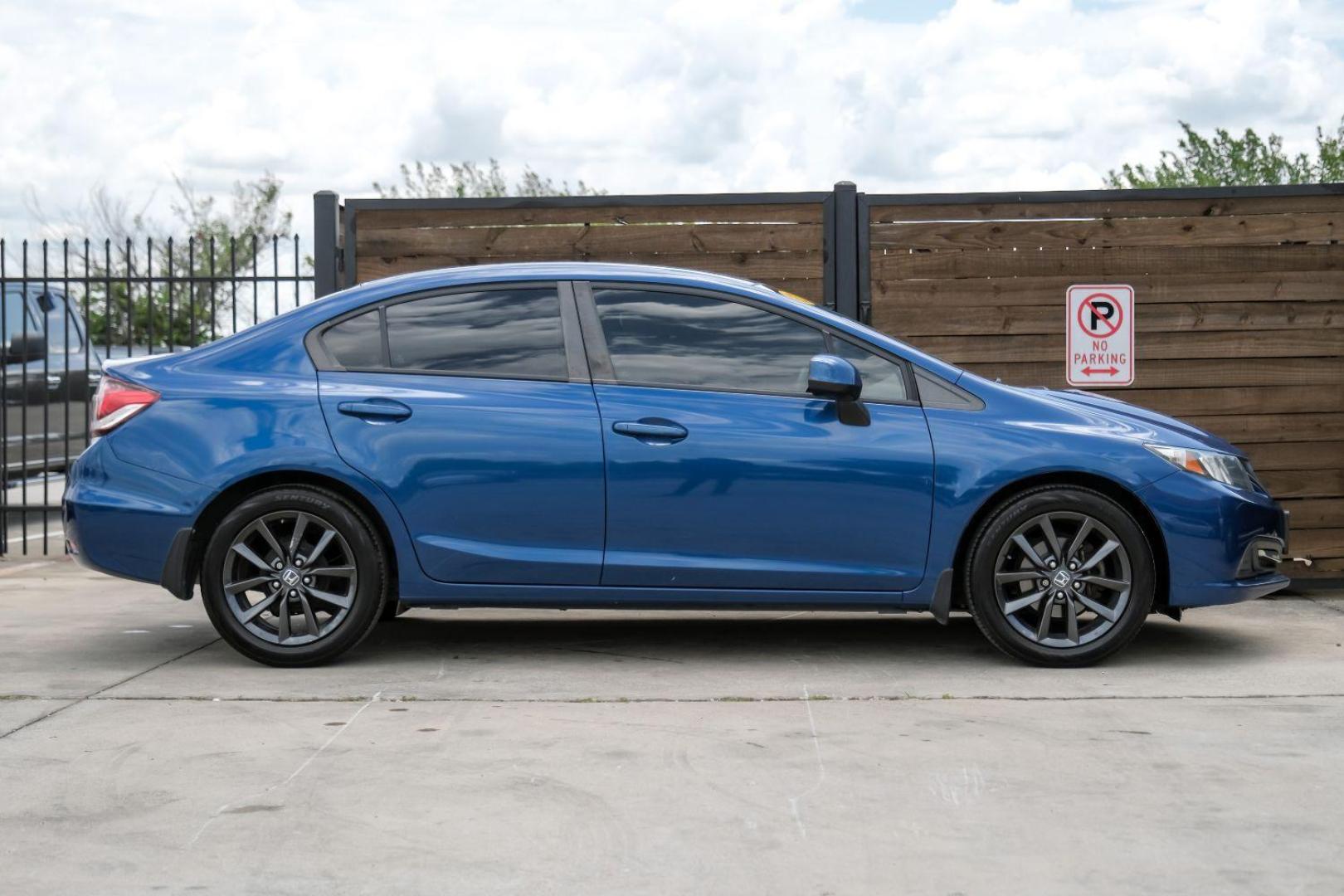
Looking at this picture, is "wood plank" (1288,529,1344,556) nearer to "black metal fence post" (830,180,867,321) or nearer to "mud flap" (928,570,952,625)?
"black metal fence post" (830,180,867,321)

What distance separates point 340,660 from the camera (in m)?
6.78

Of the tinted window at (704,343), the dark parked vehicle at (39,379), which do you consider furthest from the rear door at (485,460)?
the dark parked vehicle at (39,379)

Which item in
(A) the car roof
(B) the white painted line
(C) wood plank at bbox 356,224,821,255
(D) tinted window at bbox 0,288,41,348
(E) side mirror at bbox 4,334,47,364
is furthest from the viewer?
(D) tinted window at bbox 0,288,41,348

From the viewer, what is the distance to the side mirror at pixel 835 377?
6266 mm

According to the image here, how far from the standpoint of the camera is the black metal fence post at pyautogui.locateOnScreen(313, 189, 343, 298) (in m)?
8.91

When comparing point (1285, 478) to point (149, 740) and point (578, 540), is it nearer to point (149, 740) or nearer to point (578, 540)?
point (578, 540)

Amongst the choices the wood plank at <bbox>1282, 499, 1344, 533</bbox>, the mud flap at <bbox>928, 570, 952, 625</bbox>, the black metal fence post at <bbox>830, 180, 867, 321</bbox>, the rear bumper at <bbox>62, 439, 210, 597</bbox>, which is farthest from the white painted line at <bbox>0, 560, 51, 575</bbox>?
the wood plank at <bbox>1282, 499, 1344, 533</bbox>

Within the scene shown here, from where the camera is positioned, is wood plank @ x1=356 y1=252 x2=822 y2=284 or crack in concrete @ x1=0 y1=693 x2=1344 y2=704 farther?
wood plank @ x1=356 y1=252 x2=822 y2=284

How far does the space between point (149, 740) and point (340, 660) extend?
4.92 ft

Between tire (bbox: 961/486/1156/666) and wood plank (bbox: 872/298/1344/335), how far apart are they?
98.2 inches

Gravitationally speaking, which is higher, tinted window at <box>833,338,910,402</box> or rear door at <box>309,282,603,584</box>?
tinted window at <box>833,338,910,402</box>

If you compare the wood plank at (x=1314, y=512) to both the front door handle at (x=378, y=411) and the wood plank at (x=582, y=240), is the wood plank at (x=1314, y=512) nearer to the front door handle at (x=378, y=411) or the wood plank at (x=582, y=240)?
the wood plank at (x=582, y=240)

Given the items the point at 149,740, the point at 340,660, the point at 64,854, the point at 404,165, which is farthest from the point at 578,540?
the point at 404,165

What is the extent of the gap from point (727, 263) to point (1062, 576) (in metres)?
3.15
